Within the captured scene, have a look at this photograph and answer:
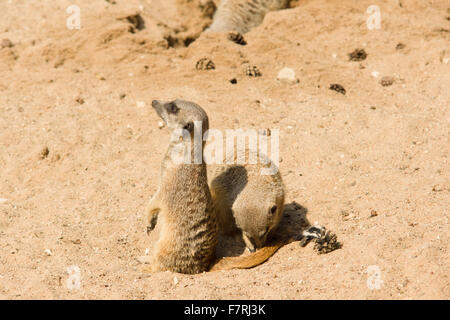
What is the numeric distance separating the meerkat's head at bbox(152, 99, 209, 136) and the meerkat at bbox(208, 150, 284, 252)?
0.49m

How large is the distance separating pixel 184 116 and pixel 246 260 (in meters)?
0.96

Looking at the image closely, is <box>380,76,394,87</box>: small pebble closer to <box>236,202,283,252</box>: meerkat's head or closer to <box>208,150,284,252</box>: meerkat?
<box>208,150,284,252</box>: meerkat

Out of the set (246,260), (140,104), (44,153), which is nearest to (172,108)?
(246,260)

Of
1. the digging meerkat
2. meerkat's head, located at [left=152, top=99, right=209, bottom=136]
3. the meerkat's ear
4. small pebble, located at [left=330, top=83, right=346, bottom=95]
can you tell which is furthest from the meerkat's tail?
small pebble, located at [left=330, top=83, right=346, bottom=95]

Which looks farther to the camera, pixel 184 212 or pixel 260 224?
Answer: pixel 260 224

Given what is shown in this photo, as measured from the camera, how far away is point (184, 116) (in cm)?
308

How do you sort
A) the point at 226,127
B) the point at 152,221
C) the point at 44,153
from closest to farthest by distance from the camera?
1. the point at 152,221
2. the point at 44,153
3. the point at 226,127

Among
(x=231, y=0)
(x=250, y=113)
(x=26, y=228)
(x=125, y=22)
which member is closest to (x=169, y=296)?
(x=26, y=228)

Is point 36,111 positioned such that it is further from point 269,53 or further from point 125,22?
point 269,53

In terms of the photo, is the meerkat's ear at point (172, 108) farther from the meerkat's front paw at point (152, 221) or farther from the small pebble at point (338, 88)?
the small pebble at point (338, 88)

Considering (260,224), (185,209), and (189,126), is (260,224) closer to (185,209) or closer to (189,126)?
(185,209)

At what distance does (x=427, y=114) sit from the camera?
4.66m

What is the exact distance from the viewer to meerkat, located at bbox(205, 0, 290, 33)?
6.47m

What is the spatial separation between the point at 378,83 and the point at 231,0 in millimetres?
2478
